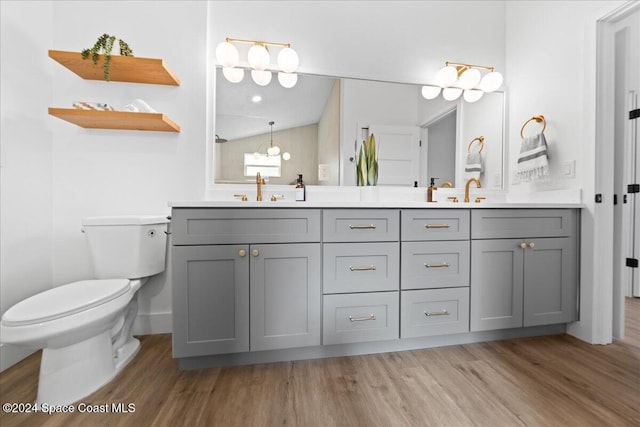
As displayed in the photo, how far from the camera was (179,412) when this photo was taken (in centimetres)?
117

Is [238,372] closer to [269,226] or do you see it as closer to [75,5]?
[269,226]

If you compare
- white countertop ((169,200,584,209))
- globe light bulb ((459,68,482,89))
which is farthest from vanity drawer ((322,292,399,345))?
globe light bulb ((459,68,482,89))

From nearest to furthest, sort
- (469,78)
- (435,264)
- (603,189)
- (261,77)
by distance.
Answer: (435,264), (603,189), (261,77), (469,78)

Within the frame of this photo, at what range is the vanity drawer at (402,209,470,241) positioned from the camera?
1610 mm

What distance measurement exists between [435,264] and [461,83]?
4.86ft

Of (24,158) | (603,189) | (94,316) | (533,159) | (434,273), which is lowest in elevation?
(94,316)

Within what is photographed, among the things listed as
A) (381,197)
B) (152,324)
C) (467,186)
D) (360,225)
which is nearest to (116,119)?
(152,324)

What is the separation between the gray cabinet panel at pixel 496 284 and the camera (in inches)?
66.7

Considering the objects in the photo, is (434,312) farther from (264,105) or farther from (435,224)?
(264,105)

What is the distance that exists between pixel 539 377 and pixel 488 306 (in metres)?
0.39

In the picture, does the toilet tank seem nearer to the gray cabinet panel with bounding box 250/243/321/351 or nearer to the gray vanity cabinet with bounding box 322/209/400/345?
the gray cabinet panel with bounding box 250/243/321/351

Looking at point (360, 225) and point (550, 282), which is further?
point (550, 282)

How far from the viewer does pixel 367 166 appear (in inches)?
79.9

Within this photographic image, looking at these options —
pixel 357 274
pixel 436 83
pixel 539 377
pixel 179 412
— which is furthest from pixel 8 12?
pixel 539 377
